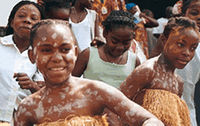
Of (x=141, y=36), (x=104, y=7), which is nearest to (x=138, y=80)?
(x=104, y=7)

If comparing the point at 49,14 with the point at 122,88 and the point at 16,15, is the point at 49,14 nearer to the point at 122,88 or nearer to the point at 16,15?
the point at 16,15

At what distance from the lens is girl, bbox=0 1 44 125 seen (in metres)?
3.25

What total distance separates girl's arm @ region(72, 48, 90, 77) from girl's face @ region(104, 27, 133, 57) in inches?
9.3

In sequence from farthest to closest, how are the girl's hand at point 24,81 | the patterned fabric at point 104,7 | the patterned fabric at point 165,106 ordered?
the patterned fabric at point 104,7
the girl's hand at point 24,81
the patterned fabric at point 165,106

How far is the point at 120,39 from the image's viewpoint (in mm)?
3387

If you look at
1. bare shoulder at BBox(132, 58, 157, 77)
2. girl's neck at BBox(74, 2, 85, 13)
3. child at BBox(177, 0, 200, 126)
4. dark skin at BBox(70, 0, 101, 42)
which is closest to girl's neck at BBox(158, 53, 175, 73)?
bare shoulder at BBox(132, 58, 157, 77)

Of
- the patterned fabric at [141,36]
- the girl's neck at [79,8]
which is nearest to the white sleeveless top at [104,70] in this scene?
the girl's neck at [79,8]

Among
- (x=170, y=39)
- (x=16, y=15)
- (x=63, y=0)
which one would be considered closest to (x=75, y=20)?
(x=63, y=0)

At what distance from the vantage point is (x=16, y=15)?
3494 millimetres

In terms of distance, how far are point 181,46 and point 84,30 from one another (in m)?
2.04

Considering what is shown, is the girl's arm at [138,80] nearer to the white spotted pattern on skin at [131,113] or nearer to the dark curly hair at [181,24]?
the dark curly hair at [181,24]

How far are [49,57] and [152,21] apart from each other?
4.94m

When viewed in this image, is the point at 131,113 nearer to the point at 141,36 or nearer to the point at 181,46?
the point at 181,46

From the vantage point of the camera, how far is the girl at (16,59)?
10.6 feet
